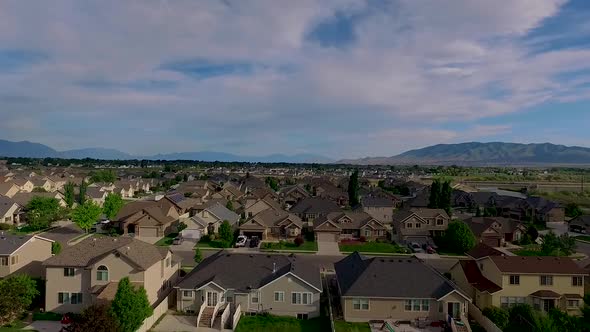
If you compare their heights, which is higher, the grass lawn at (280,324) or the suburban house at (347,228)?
the suburban house at (347,228)

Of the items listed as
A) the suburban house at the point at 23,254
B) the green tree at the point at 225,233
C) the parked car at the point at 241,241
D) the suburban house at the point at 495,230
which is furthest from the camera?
the suburban house at the point at 495,230

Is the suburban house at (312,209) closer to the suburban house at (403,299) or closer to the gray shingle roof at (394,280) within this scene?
the gray shingle roof at (394,280)

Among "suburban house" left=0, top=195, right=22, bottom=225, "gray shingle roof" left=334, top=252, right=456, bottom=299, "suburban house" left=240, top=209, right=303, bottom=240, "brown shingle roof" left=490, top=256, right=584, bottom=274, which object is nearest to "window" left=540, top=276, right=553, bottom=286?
"brown shingle roof" left=490, top=256, right=584, bottom=274

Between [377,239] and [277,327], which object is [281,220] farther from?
[277,327]

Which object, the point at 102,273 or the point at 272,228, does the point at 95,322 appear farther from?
the point at 272,228

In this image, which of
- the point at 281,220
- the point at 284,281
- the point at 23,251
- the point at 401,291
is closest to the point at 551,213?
the point at 281,220

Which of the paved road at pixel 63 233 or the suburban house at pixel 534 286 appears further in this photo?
the paved road at pixel 63 233

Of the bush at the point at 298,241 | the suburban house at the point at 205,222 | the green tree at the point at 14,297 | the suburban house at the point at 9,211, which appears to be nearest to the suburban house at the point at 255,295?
the green tree at the point at 14,297
